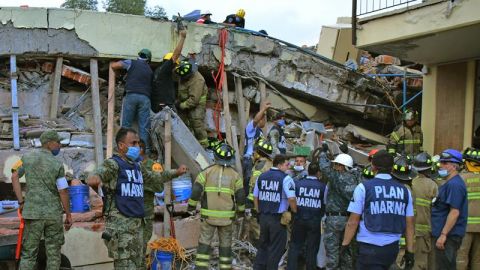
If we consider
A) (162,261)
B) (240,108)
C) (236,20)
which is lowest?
(162,261)

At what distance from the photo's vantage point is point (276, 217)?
7430 mm

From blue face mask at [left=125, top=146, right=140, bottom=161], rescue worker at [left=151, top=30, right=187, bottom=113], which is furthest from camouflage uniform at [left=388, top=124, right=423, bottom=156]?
blue face mask at [left=125, top=146, right=140, bottom=161]

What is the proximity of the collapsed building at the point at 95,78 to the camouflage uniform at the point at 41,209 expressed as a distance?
1.04 metres

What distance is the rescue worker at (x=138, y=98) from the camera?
9328 mm

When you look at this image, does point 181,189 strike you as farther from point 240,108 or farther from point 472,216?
point 472,216

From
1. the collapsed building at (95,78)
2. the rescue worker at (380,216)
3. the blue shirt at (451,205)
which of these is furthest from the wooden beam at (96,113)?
the blue shirt at (451,205)

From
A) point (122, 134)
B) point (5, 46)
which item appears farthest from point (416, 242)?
point (5, 46)

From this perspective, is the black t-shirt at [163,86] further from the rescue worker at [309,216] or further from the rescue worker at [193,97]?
the rescue worker at [309,216]

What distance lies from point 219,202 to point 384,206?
8.52 feet

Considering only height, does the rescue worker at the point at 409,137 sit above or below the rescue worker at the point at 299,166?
above

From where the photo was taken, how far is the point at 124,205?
6.20 metres

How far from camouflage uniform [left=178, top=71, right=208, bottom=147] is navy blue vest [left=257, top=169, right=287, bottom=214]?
2969 mm

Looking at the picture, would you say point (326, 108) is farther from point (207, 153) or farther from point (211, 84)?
point (207, 153)

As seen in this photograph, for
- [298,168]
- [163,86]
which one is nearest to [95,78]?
[163,86]
